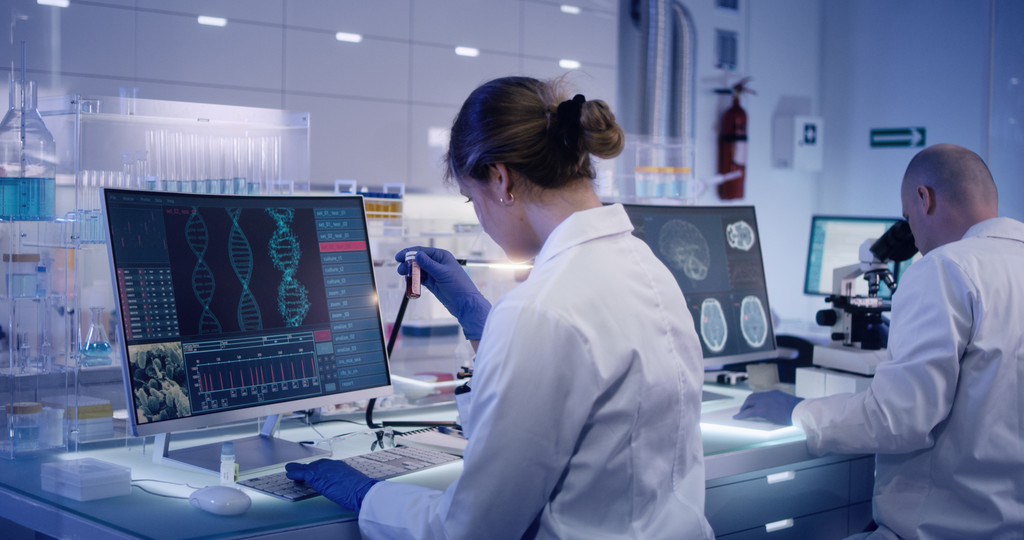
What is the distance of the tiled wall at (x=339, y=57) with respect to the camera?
4070 mm

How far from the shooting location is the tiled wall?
4070mm

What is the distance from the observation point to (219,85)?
172 inches

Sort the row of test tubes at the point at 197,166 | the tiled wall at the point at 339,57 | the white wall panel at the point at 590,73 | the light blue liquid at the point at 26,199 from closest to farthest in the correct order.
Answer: the light blue liquid at the point at 26,199, the row of test tubes at the point at 197,166, the tiled wall at the point at 339,57, the white wall panel at the point at 590,73

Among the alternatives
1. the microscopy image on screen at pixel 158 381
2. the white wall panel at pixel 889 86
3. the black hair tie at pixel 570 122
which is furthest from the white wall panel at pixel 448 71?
the black hair tie at pixel 570 122

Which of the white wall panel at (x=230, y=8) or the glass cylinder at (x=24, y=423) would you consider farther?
the white wall panel at (x=230, y=8)

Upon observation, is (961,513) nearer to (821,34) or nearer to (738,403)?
(738,403)

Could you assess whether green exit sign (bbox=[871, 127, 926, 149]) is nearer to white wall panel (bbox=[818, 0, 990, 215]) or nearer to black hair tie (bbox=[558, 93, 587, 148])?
white wall panel (bbox=[818, 0, 990, 215])

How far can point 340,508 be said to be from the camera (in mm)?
1477

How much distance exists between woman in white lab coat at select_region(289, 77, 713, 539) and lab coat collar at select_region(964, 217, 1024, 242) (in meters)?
1.00

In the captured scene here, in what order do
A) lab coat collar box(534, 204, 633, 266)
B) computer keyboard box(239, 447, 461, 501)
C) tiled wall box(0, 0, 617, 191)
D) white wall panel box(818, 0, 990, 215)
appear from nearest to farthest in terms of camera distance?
lab coat collar box(534, 204, 633, 266) < computer keyboard box(239, 447, 461, 501) < tiled wall box(0, 0, 617, 191) < white wall panel box(818, 0, 990, 215)

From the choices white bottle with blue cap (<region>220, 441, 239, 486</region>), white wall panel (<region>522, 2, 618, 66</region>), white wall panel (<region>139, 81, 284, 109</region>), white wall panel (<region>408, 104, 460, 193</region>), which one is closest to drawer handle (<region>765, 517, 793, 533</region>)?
white bottle with blue cap (<region>220, 441, 239, 486</region>)

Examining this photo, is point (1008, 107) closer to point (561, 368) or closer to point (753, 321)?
point (753, 321)

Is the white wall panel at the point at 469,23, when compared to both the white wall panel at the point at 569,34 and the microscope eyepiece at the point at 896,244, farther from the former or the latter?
the microscope eyepiece at the point at 896,244

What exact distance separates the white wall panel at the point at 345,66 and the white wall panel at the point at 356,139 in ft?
0.20
